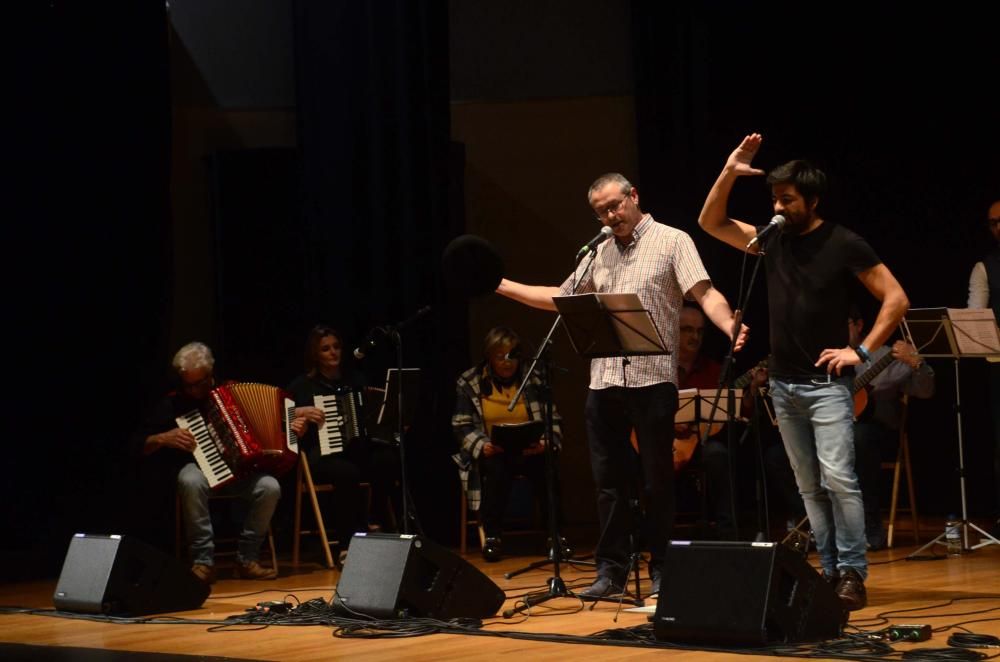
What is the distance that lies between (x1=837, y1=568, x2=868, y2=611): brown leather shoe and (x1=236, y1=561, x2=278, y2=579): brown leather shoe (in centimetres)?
315

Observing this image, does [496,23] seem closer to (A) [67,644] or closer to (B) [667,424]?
(B) [667,424]

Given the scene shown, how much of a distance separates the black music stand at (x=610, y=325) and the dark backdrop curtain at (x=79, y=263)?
11.5ft

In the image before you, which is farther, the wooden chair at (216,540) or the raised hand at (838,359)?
the wooden chair at (216,540)

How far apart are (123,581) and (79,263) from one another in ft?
8.41

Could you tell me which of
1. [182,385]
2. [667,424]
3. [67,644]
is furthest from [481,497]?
[67,644]

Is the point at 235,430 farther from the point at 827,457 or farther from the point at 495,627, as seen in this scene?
the point at 827,457

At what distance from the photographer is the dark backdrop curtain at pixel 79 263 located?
704 centimetres

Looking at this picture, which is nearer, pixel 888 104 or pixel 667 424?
pixel 667 424

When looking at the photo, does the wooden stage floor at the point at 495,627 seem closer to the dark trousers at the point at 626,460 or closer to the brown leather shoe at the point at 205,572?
the dark trousers at the point at 626,460

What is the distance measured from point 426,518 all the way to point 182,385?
5.84ft

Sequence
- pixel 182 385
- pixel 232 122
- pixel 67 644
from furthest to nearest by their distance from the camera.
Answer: pixel 232 122, pixel 182 385, pixel 67 644

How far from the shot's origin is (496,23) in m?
8.96

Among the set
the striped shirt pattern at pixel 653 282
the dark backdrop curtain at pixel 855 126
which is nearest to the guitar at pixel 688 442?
the dark backdrop curtain at pixel 855 126

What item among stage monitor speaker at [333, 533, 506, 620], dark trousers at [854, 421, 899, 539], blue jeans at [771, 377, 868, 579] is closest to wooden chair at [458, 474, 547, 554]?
dark trousers at [854, 421, 899, 539]
